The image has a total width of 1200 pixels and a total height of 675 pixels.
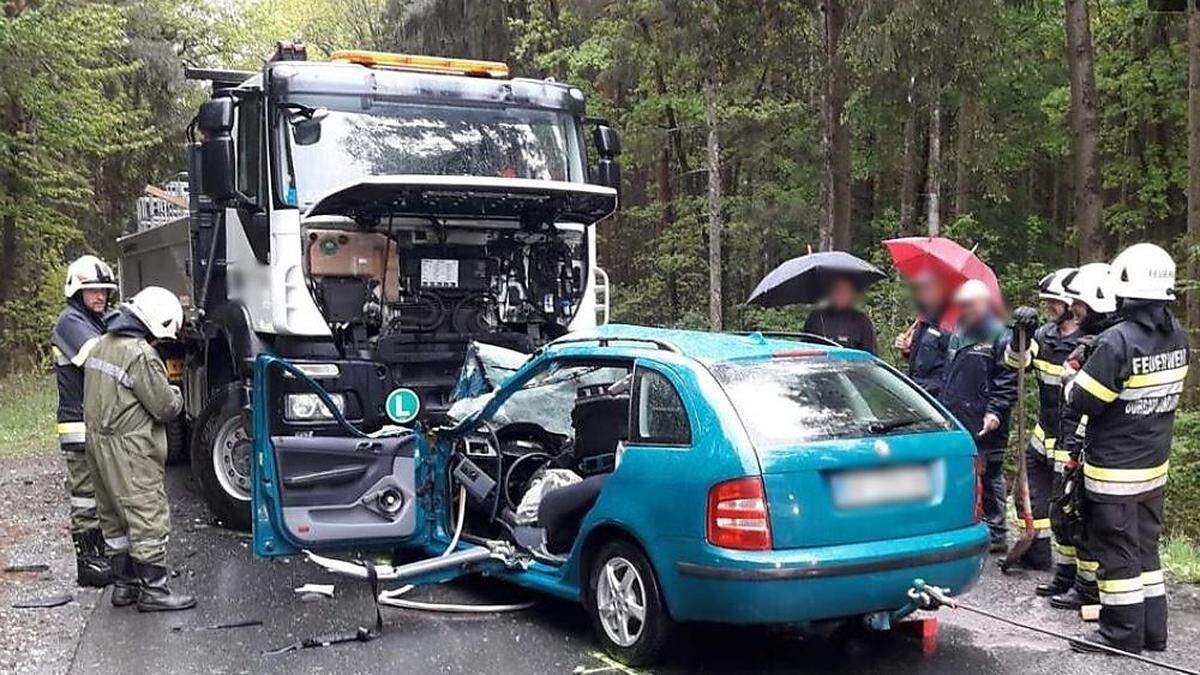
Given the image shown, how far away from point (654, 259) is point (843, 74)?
6846 mm

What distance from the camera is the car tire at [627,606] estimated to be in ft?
15.6

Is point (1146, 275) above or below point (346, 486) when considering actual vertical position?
above

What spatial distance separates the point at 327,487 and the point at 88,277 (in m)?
2.16

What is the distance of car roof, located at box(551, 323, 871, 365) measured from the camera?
506 centimetres

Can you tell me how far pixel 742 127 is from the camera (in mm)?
19672

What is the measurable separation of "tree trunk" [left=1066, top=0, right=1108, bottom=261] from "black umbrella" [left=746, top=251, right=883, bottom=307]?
959 centimetres

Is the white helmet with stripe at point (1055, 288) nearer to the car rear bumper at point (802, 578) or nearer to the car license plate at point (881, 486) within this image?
the car license plate at point (881, 486)

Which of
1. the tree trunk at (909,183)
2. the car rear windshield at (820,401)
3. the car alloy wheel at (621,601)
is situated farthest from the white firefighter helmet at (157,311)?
the tree trunk at (909,183)

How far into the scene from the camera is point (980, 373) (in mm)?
6742

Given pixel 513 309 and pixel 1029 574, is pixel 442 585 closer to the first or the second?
pixel 513 309

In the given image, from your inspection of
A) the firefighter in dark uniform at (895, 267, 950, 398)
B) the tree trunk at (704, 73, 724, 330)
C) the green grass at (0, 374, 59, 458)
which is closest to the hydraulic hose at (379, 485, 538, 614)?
the firefighter in dark uniform at (895, 267, 950, 398)

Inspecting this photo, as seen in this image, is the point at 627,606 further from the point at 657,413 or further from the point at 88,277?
the point at 88,277

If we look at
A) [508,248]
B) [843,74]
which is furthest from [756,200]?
[508,248]

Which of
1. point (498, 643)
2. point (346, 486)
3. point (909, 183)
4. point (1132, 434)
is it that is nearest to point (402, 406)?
point (346, 486)
